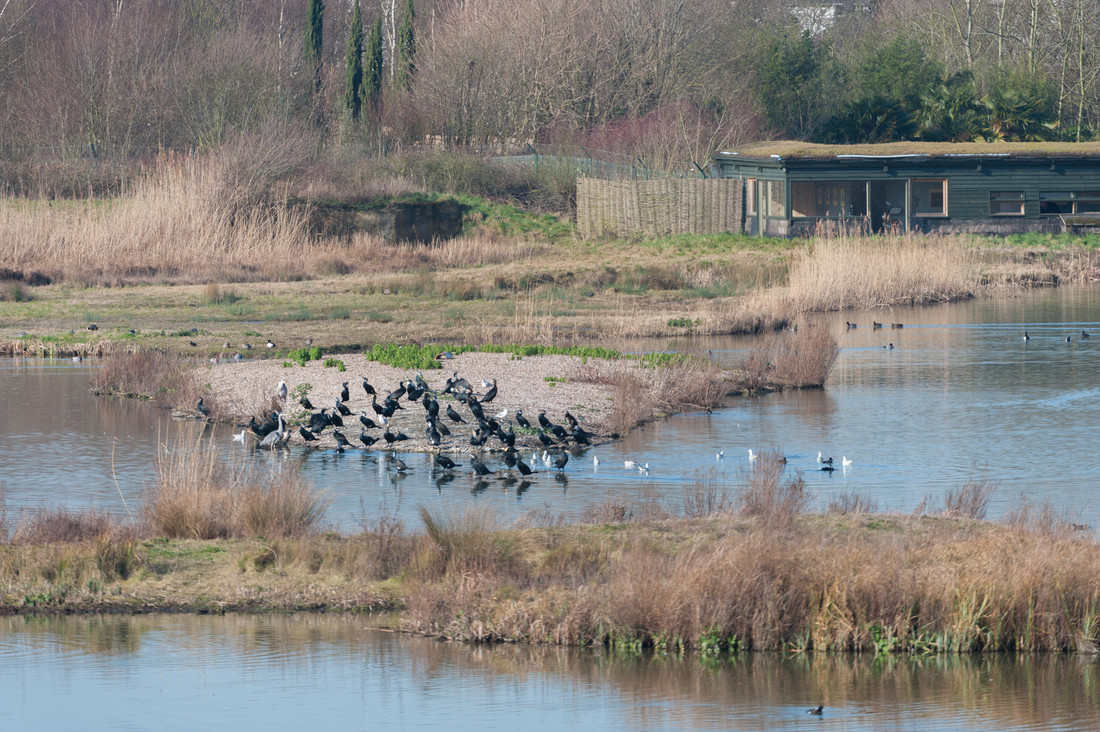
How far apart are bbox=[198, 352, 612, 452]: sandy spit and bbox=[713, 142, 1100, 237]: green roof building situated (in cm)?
2771

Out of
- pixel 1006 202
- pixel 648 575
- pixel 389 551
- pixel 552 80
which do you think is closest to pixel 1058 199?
pixel 1006 202

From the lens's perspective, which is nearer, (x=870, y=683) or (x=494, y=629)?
(x=870, y=683)

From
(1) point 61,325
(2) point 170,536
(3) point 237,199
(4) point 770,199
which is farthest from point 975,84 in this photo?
(2) point 170,536

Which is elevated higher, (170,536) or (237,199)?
(237,199)

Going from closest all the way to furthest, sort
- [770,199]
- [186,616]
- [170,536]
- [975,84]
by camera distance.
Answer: [186,616] < [170,536] < [770,199] < [975,84]

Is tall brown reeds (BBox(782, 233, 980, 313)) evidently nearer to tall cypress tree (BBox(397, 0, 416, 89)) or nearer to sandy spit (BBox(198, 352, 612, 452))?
sandy spit (BBox(198, 352, 612, 452))

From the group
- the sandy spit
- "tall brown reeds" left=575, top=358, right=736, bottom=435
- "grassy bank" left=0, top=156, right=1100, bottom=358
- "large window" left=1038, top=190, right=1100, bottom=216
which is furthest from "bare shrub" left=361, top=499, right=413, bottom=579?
"large window" left=1038, top=190, right=1100, bottom=216

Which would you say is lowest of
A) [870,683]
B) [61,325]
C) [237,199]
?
[870,683]

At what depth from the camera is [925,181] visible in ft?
188

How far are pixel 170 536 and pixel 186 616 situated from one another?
1.81 meters

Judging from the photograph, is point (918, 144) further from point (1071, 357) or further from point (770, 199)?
point (1071, 357)

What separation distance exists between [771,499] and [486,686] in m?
4.54

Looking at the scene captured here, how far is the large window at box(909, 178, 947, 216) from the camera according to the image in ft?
189

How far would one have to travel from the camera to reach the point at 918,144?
5688 cm
